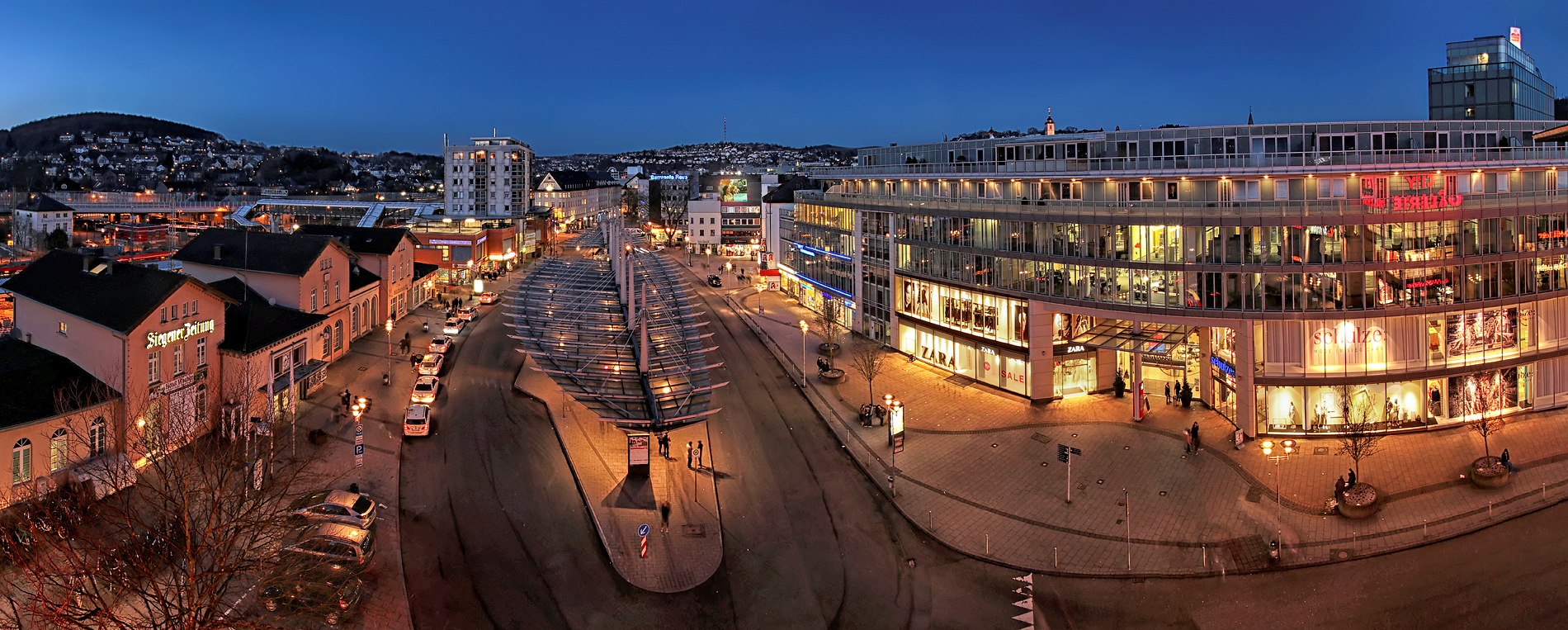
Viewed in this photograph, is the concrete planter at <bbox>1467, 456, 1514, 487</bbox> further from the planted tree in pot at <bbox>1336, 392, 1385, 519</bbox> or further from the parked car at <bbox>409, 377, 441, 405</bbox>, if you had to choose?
the parked car at <bbox>409, 377, 441, 405</bbox>

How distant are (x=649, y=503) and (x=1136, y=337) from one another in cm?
2459

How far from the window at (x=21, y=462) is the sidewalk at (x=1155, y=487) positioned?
2692 cm

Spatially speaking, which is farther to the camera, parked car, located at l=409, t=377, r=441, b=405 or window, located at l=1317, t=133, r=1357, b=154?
window, located at l=1317, t=133, r=1357, b=154

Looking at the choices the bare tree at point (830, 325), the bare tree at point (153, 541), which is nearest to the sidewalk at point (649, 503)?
the bare tree at point (153, 541)

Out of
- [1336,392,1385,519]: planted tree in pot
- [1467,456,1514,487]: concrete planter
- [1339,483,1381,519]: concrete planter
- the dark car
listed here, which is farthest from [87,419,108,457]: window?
[1467,456,1514,487]: concrete planter

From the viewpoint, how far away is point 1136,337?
3719 cm

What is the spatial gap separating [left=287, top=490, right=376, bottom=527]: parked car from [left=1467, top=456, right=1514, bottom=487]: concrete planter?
35312 millimetres

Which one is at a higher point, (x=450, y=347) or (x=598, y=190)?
(x=598, y=190)

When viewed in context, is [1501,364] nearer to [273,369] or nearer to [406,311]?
[273,369]

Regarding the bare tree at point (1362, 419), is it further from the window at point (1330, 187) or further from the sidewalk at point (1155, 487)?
the window at point (1330, 187)

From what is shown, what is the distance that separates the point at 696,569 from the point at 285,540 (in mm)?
11596

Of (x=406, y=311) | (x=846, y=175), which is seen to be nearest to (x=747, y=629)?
(x=846, y=175)

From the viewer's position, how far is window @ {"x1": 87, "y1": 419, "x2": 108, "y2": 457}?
26.3m

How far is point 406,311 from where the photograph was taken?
63.6 metres
